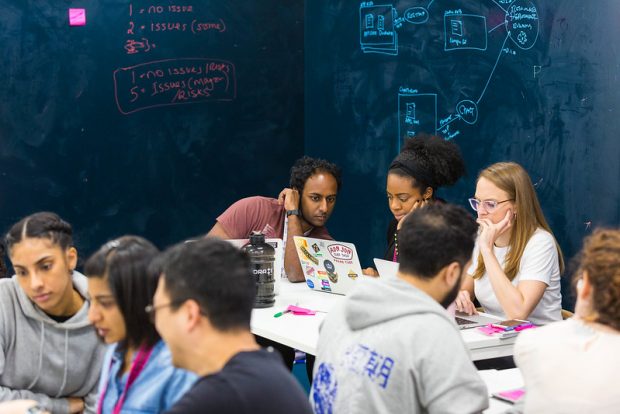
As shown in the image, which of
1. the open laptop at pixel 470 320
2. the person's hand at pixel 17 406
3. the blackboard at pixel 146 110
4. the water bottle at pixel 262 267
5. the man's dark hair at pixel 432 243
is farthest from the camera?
the blackboard at pixel 146 110

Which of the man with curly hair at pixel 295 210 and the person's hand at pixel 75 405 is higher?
the man with curly hair at pixel 295 210

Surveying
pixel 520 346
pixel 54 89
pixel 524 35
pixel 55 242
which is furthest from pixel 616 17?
pixel 54 89

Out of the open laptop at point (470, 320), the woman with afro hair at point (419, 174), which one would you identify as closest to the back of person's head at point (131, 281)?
the open laptop at point (470, 320)

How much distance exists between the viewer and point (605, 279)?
2.06 m

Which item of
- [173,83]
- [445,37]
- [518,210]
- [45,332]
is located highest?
[445,37]

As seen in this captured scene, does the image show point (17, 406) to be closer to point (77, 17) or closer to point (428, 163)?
point (428, 163)

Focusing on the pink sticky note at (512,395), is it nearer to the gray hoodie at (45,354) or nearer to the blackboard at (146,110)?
the gray hoodie at (45,354)

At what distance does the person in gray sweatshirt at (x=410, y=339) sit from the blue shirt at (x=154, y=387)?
16.2 inches

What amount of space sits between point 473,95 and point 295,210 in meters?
1.24

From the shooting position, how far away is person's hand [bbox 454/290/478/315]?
363 cm

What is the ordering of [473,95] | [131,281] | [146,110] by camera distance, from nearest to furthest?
[131,281] < [473,95] < [146,110]

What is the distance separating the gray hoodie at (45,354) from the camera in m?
2.74

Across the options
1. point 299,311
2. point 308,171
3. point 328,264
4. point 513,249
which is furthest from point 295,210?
point 513,249

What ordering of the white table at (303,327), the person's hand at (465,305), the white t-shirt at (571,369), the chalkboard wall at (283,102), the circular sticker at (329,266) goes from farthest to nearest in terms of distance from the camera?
the chalkboard wall at (283,102) < the circular sticker at (329,266) < the person's hand at (465,305) < the white table at (303,327) < the white t-shirt at (571,369)
